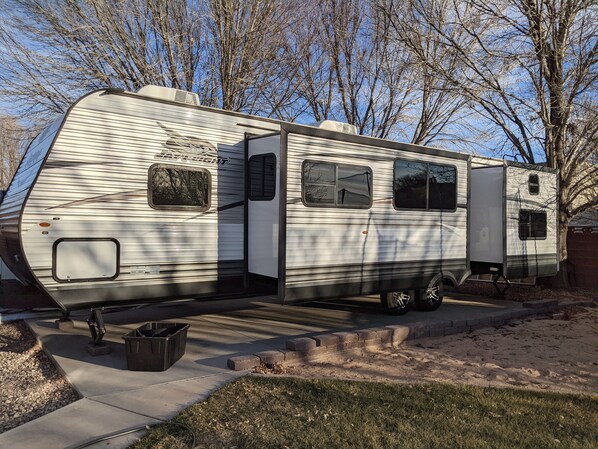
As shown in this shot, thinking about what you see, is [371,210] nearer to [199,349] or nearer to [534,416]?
[199,349]

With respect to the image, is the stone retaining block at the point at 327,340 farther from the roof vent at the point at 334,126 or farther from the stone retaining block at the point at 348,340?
the roof vent at the point at 334,126

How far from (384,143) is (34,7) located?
28.7 feet

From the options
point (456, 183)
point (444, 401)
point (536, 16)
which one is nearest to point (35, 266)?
point (444, 401)

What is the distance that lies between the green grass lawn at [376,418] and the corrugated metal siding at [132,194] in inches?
82.9

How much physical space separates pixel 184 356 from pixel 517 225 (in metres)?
7.36

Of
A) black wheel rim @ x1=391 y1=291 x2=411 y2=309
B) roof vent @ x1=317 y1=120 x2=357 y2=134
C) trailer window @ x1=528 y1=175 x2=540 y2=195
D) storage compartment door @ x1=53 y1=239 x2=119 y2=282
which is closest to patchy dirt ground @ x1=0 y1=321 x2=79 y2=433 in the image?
storage compartment door @ x1=53 y1=239 x2=119 y2=282

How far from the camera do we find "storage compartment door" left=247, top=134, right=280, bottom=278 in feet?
22.1

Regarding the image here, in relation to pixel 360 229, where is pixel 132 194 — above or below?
above

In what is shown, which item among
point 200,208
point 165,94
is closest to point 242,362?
point 200,208

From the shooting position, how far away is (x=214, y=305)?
31.7 ft

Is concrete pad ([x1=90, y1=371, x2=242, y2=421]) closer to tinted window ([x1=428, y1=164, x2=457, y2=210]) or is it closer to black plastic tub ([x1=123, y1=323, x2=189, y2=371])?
black plastic tub ([x1=123, y1=323, x2=189, y2=371])

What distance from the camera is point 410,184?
329 inches

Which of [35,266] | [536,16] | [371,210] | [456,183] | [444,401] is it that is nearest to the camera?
[444,401]

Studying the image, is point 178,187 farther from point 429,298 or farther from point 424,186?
point 429,298
